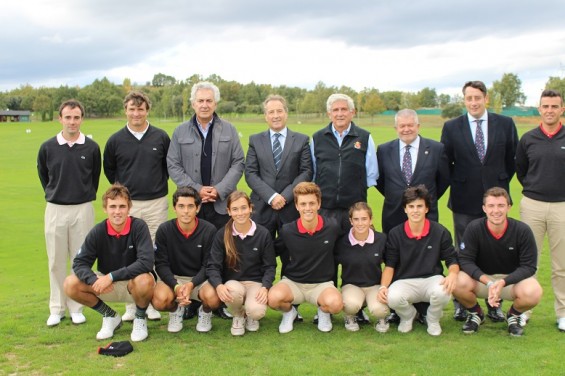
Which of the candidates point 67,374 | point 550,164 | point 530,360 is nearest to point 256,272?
point 67,374

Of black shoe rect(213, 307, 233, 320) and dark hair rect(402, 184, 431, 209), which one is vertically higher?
dark hair rect(402, 184, 431, 209)

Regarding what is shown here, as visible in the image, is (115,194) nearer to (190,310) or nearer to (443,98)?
(190,310)

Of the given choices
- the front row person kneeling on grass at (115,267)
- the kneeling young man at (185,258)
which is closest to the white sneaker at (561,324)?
the kneeling young man at (185,258)

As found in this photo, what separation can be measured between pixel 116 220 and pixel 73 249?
1.07m

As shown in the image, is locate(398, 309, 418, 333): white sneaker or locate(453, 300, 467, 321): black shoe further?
locate(453, 300, 467, 321): black shoe

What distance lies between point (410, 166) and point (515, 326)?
2043 mm

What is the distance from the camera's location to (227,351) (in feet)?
18.4

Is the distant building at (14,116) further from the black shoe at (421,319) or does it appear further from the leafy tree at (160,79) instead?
the black shoe at (421,319)

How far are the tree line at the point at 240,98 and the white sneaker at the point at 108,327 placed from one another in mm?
75944

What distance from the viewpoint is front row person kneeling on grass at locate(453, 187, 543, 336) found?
5.98 m

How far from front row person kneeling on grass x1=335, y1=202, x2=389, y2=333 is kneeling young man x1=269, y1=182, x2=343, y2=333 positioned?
14 centimetres

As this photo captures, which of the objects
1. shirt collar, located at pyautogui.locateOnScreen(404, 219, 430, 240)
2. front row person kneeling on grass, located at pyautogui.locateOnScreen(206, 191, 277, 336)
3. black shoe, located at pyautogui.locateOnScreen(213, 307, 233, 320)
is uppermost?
shirt collar, located at pyautogui.locateOnScreen(404, 219, 430, 240)

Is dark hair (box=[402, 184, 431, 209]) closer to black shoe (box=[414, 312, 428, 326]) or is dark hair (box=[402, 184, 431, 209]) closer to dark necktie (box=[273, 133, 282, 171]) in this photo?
black shoe (box=[414, 312, 428, 326])

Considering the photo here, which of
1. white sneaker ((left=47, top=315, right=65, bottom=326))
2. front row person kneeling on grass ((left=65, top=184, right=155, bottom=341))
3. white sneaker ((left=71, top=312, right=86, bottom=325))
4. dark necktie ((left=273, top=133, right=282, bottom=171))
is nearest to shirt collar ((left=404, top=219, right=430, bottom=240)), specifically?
dark necktie ((left=273, top=133, right=282, bottom=171))
